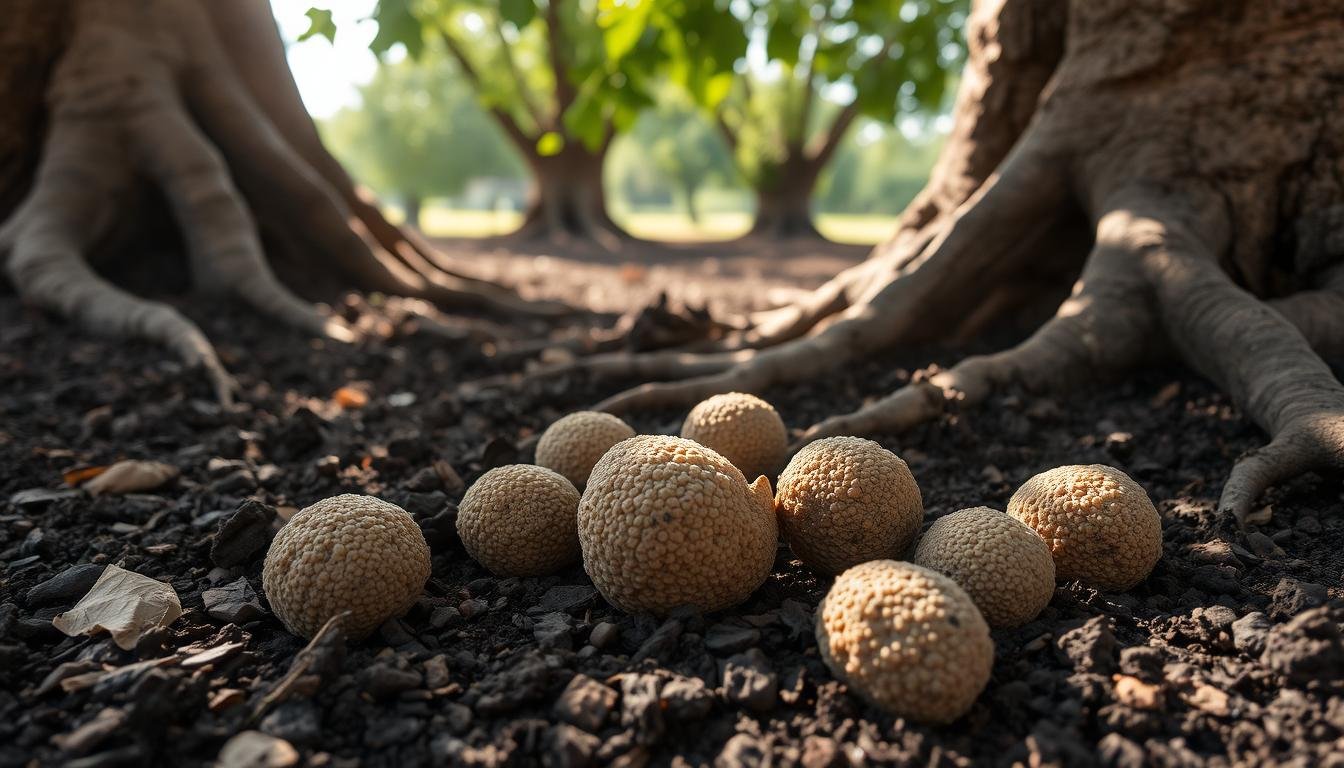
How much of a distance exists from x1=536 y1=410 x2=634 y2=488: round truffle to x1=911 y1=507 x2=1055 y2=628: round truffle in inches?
47.4

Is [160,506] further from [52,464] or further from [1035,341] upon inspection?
[1035,341]

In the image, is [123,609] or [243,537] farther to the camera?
[243,537]

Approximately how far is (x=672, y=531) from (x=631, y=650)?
36cm

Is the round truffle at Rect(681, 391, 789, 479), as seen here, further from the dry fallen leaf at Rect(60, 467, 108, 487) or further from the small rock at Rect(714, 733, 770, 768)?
Result: the dry fallen leaf at Rect(60, 467, 108, 487)

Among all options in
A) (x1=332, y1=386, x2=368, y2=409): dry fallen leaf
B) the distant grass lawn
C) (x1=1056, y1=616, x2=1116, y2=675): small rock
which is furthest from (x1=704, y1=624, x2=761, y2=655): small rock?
the distant grass lawn

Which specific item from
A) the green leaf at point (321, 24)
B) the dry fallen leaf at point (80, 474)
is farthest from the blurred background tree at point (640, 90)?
the dry fallen leaf at point (80, 474)

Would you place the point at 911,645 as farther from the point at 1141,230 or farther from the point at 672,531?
the point at 1141,230

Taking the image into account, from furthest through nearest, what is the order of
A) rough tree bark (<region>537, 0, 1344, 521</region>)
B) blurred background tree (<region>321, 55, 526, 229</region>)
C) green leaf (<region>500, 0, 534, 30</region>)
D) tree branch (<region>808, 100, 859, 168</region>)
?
blurred background tree (<region>321, 55, 526, 229</region>), tree branch (<region>808, 100, 859, 168</region>), green leaf (<region>500, 0, 534, 30</region>), rough tree bark (<region>537, 0, 1344, 521</region>)

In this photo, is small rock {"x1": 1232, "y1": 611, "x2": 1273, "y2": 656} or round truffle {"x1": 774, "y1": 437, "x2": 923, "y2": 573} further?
round truffle {"x1": 774, "y1": 437, "x2": 923, "y2": 573}

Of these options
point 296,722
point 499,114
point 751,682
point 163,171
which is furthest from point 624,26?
point 499,114

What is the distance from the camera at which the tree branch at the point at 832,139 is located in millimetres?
20375

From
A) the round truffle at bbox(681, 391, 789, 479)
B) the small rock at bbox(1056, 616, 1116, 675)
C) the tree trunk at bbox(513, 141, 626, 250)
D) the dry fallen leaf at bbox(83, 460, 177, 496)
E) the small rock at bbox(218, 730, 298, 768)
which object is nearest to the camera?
the small rock at bbox(218, 730, 298, 768)

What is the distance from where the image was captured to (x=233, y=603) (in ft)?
8.04

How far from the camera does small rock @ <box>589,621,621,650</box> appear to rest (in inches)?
88.7
